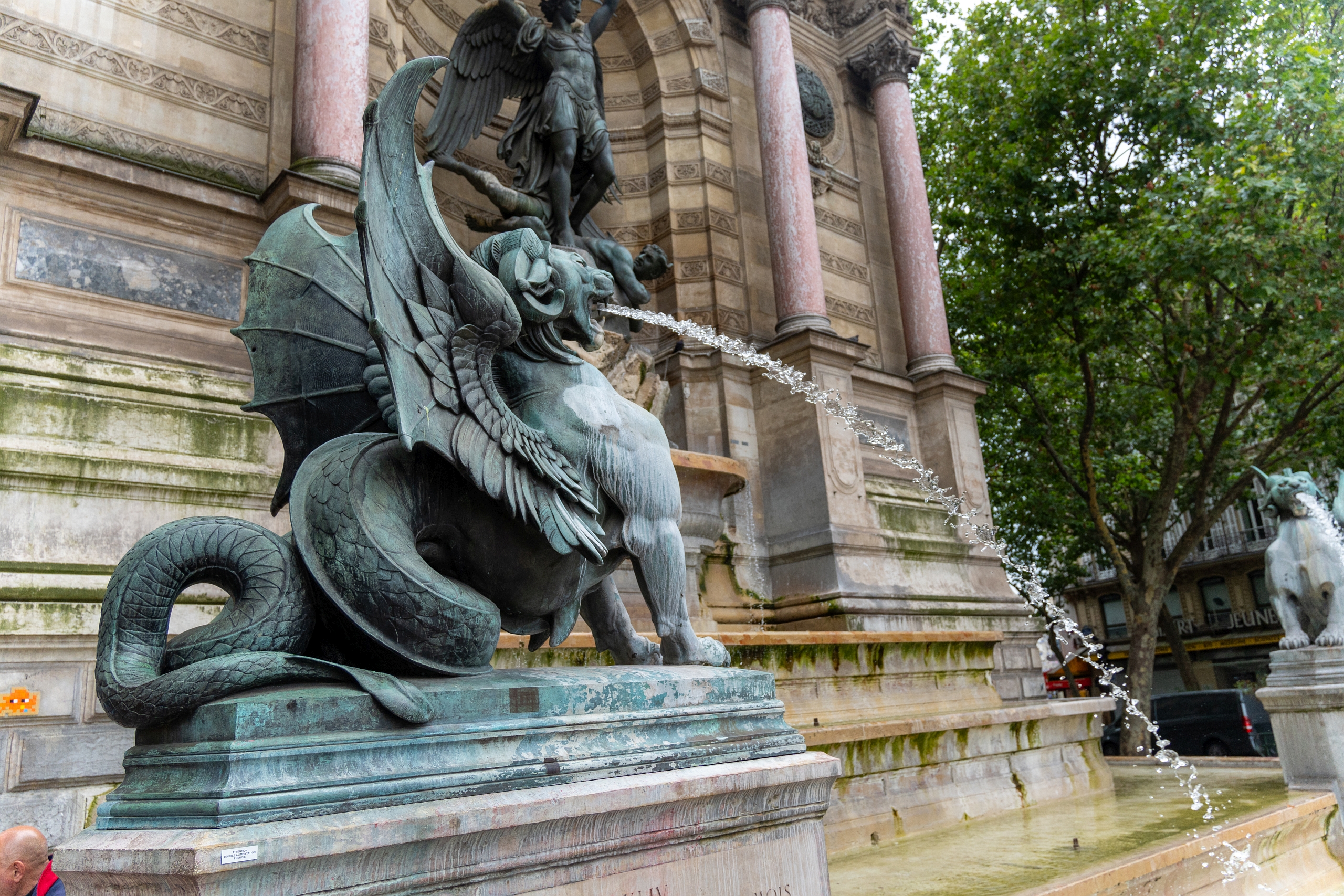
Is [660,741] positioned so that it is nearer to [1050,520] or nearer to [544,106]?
[544,106]

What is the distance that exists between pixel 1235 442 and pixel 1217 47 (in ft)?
21.9

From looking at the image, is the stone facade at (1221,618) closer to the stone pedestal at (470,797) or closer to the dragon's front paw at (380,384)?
the stone pedestal at (470,797)

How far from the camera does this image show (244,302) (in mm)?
6449

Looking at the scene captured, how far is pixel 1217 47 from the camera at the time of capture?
1381 cm

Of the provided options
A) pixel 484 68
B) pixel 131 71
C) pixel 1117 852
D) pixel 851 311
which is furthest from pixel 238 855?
pixel 851 311

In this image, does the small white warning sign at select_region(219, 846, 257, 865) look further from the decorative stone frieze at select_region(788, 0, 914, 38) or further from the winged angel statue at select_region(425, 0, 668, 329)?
the decorative stone frieze at select_region(788, 0, 914, 38)

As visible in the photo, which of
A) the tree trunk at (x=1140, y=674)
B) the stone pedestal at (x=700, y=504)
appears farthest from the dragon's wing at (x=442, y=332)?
the tree trunk at (x=1140, y=674)

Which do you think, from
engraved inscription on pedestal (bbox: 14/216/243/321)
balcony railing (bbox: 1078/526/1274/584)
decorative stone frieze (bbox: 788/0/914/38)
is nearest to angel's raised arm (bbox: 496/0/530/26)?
engraved inscription on pedestal (bbox: 14/216/243/321)

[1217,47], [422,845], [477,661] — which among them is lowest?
[422,845]

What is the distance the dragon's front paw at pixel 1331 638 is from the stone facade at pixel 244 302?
3570 millimetres

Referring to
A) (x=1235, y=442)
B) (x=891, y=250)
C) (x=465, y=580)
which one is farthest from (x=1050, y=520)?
(x=465, y=580)

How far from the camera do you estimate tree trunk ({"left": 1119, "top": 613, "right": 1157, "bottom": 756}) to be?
13641mm

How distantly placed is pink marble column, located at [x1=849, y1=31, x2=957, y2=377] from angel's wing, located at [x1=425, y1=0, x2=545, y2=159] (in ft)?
18.3

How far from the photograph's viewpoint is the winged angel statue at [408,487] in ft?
6.50
